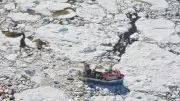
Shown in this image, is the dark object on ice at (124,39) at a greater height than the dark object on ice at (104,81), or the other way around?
the dark object on ice at (124,39)

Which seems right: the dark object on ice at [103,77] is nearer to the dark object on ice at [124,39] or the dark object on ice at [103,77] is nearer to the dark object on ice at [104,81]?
the dark object on ice at [104,81]

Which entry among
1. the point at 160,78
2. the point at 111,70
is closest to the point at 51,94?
the point at 111,70

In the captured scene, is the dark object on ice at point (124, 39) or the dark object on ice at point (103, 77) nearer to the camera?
the dark object on ice at point (103, 77)

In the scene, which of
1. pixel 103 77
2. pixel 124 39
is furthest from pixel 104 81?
pixel 124 39

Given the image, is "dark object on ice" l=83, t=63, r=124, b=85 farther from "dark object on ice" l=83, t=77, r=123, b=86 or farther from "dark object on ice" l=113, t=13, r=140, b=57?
"dark object on ice" l=113, t=13, r=140, b=57

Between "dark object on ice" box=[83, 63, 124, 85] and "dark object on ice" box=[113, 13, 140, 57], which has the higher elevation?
"dark object on ice" box=[113, 13, 140, 57]

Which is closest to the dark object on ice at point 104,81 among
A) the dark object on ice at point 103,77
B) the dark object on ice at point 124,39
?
the dark object on ice at point 103,77

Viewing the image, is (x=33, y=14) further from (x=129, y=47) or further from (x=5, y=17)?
(x=129, y=47)

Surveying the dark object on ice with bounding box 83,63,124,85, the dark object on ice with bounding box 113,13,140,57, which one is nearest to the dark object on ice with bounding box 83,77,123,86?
the dark object on ice with bounding box 83,63,124,85

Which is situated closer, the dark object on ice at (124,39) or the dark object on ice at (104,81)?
the dark object on ice at (104,81)

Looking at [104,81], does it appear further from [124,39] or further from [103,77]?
[124,39]

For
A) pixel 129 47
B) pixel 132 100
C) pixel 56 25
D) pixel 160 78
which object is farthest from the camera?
pixel 56 25
